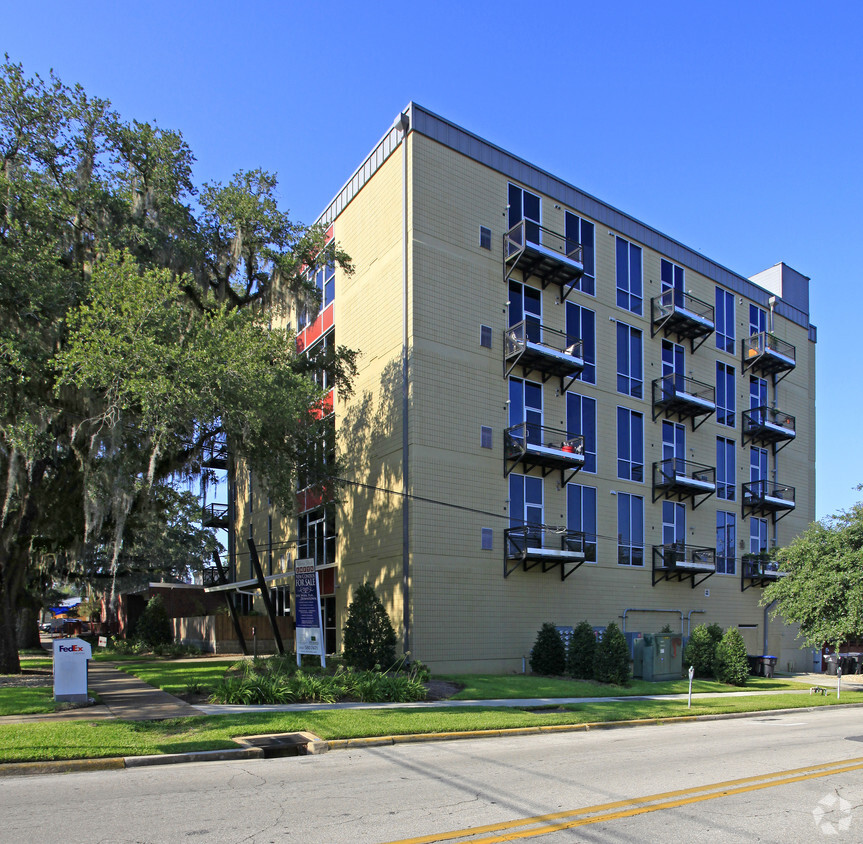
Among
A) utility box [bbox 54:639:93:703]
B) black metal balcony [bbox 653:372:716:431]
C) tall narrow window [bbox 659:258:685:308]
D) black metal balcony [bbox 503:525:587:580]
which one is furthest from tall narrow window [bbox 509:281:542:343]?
utility box [bbox 54:639:93:703]

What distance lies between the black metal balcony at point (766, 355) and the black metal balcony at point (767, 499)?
218 inches

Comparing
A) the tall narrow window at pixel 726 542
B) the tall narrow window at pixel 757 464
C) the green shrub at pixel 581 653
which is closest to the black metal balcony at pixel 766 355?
the tall narrow window at pixel 757 464

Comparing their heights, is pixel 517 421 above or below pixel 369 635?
above

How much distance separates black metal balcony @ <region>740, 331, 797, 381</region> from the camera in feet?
121

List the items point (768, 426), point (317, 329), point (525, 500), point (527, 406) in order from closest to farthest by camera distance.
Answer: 1. point (525, 500)
2. point (527, 406)
3. point (317, 329)
4. point (768, 426)

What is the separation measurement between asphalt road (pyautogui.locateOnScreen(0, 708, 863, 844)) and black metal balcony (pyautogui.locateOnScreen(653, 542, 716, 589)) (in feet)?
60.3

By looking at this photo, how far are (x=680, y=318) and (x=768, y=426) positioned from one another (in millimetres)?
7966

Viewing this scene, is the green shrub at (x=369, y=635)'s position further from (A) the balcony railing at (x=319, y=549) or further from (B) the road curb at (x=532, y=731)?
(B) the road curb at (x=532, y=731)

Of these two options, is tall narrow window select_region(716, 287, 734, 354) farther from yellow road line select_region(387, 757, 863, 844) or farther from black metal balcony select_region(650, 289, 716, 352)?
yellow road line select_region(387, 757, 863, 844)

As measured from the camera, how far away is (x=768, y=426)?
3622 centimetres

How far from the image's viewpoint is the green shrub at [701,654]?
1065 inches

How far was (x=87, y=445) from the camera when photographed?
768 inches

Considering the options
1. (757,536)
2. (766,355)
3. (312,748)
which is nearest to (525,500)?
(757,536)

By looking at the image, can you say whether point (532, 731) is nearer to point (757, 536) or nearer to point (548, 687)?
point (548, 687)
